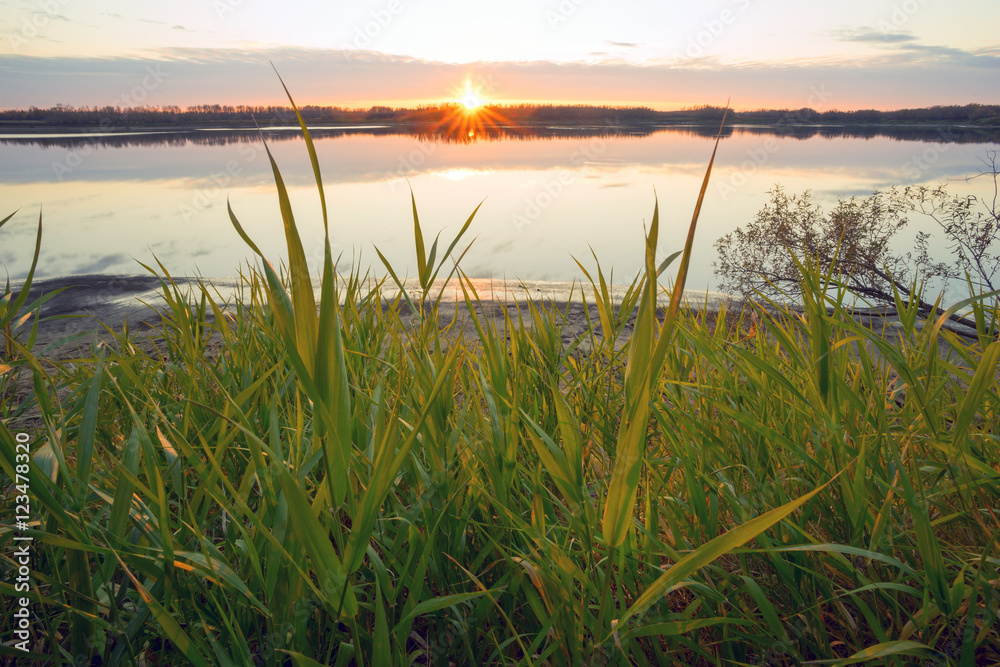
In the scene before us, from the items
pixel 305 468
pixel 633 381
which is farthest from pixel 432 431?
pixel 633 381

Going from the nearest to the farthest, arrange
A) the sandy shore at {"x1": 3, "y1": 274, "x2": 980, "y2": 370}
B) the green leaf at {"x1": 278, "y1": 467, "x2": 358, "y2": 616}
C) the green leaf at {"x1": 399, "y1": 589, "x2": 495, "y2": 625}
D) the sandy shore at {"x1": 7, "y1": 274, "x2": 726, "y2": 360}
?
the green leaf at {"x1": 278, "y1": 467, "x2": 358, "y2": 616}
the green leaf at {"x1": 399, "y1": 589, "x2": 495, "y2": 625}
the sandy shore at {"x1": 3, "y1": 274, "x2": 980, "y2": 370}
the sandy shore at {"x1": 7, "y1": 274, "x2": 726, "y2": 360}

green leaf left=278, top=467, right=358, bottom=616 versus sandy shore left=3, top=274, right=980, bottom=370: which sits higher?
green leaf left=278, top=467, right=358, bottom=616

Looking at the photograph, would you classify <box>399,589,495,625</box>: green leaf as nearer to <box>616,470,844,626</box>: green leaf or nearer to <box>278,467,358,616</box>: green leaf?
<box>278,467,358,616</box>: green leaf

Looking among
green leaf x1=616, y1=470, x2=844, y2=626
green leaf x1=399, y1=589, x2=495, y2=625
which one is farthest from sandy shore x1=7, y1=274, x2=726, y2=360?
green leaf x1=616, y1=470, x2=844, y2=626

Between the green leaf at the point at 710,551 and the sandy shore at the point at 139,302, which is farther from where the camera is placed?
the sandy shore at the point at 139,302

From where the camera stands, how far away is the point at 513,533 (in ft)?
3.45

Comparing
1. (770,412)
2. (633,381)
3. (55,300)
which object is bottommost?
(55,300)

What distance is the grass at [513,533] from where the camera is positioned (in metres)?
0.67

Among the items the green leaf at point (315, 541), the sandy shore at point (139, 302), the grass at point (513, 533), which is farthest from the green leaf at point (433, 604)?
the sandy shore at point (139, 302)

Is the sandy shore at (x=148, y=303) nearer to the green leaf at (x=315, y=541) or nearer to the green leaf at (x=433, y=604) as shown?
the green leaf at (x=433, y=604)

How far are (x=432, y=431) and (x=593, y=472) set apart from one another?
1.62 ft

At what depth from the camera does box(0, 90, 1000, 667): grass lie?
2.21ft

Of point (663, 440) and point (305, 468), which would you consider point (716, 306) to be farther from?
point (305, 468)

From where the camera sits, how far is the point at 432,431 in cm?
100
